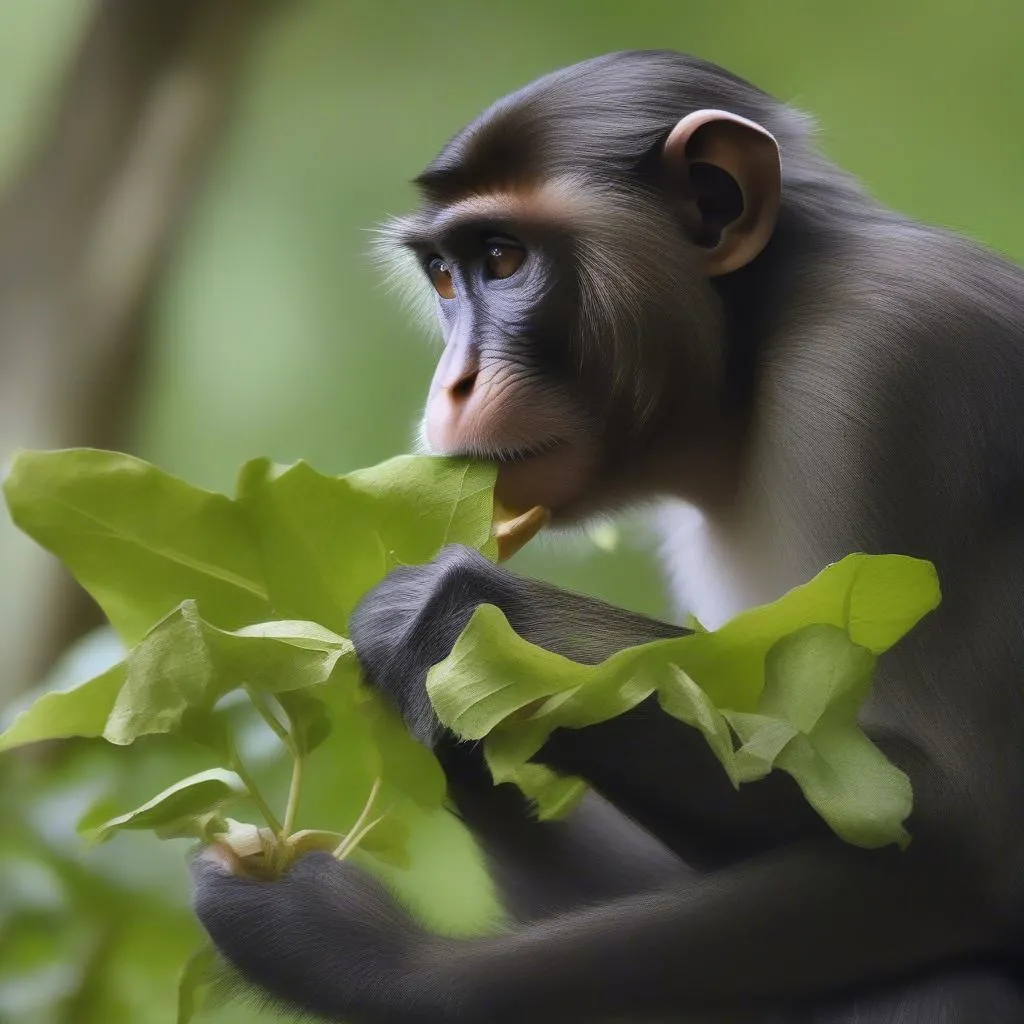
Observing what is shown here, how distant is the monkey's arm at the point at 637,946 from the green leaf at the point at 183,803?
109 millimetres

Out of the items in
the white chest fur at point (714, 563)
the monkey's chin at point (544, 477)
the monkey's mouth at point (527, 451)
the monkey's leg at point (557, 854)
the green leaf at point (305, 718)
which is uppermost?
the monkey's mouth at point (527, 451)

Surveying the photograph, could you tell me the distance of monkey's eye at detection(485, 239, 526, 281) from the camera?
1.47 m

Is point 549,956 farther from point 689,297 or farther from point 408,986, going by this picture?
point 689,297

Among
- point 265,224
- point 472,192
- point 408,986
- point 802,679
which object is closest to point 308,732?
point 408,986

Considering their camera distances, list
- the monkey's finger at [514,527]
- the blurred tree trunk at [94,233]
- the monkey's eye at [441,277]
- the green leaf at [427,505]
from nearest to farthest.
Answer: the green leaf at [427,505], the monkey's finger at [514,527], the monkey's eye at [441,277], the blurred tree trunk at [94,233]

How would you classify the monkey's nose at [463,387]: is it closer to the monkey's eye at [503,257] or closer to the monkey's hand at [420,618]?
the monkey's eye at [503,257]

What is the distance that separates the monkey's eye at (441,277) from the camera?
1.59m

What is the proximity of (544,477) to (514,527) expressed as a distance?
7cm

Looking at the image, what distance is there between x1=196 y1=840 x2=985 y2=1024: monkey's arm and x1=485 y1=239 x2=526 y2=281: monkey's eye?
63cm

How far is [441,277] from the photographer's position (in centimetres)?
160

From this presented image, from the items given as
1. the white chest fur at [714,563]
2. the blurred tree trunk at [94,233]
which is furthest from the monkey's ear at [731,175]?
the blurred tree trunk at [94,233]

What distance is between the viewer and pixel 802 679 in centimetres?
100

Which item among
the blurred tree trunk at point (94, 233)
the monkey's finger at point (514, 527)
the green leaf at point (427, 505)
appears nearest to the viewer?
the green leaf at point (427, 505)

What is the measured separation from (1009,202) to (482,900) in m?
1.58
